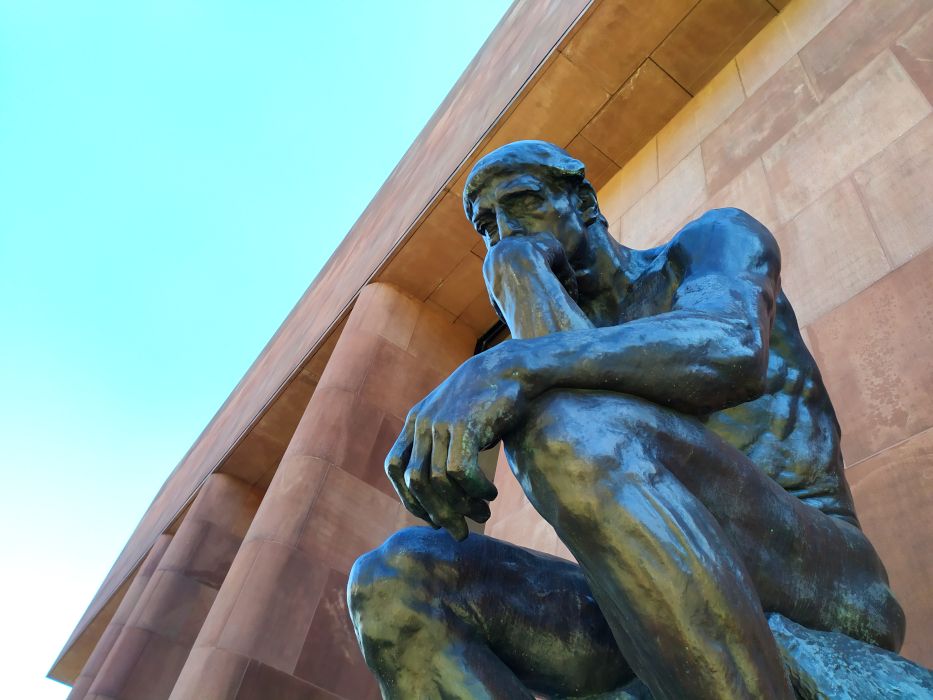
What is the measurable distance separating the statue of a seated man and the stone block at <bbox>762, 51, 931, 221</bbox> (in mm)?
2551

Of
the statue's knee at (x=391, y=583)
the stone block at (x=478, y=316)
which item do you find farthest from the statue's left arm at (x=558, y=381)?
A: the stone block at (x=478, y=316)

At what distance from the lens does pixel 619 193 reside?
6.28m

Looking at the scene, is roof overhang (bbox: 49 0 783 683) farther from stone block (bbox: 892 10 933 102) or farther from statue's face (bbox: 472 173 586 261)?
statue's face (bbox: 472 173 586 261)

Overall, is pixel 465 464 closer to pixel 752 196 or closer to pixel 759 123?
pixel 752 196

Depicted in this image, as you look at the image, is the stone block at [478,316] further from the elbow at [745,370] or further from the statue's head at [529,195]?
the elbow at [745,370]

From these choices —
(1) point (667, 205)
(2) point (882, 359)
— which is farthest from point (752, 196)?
(2) point (882, 359)

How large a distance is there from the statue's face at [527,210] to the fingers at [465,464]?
0.86 metres

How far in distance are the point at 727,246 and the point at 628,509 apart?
0.86m

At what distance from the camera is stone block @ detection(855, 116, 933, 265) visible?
3.32 meters

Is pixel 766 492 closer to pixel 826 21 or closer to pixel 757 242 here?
pixel 757 242

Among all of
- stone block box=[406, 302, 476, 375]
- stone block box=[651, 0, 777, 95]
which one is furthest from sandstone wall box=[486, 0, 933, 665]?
stone block box=[406, 302, 476, 375]

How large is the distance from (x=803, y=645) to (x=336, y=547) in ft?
17.9

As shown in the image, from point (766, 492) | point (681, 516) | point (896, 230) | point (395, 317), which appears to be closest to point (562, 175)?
point (766, 492)

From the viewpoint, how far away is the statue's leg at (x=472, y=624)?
4.48 feet
